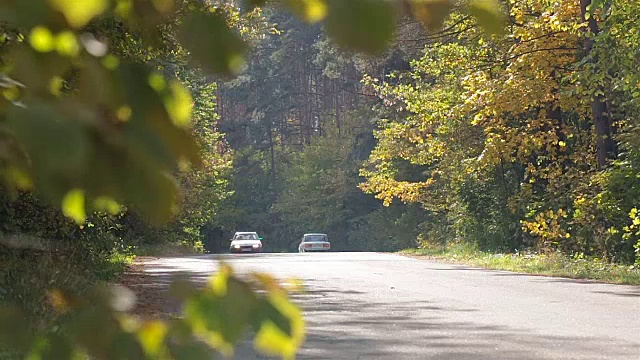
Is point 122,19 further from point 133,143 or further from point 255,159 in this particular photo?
point 255,159

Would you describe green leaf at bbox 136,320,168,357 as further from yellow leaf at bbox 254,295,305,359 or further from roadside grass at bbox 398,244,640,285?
roadside grass at bbox 398,244,640,285

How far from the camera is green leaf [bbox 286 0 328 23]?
110 cm

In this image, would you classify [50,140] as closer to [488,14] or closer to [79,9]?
[79,9]

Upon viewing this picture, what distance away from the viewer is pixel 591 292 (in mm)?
15758

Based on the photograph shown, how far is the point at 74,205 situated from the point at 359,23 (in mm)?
379

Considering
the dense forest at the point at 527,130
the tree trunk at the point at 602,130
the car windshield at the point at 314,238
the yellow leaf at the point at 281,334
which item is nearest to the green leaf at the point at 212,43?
the dense forest at the point at 527,130

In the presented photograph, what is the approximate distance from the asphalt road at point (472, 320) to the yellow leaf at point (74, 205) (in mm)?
3409

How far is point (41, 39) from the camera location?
1121mm

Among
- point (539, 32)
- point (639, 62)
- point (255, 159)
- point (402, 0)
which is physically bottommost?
point (402, 0)

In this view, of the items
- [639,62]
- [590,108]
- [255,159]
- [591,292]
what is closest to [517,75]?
Result: [590,108]

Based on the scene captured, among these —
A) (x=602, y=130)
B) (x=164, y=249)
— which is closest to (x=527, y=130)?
(x=602, y=130)

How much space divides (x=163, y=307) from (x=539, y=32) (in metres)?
23.3

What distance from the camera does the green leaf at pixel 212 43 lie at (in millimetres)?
1156

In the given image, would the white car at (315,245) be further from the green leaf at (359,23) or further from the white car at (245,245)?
the green leaf at (359,23)
